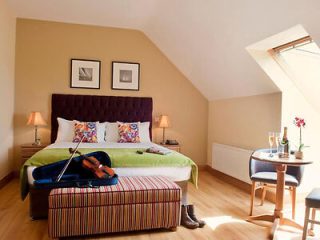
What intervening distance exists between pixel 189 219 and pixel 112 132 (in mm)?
2279

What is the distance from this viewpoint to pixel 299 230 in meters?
2.76

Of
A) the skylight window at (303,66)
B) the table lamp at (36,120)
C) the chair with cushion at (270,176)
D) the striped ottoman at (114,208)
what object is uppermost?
the skylight window at (303,66)

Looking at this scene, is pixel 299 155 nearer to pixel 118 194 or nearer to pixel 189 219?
pixel 189 219

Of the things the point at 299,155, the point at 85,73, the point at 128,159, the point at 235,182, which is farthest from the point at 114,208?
the point at 85,73

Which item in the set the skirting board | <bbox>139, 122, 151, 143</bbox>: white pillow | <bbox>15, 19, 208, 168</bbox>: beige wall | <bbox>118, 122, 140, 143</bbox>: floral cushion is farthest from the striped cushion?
<bbox>15, 19, 208, 168</bbox>: beige wall

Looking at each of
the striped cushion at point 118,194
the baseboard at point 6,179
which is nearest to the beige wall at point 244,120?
the striped cushion at point 118,194

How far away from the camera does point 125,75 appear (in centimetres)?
522

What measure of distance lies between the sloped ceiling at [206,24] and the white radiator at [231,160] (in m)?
0.90

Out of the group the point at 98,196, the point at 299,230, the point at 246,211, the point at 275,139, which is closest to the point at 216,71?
the point at 275,139

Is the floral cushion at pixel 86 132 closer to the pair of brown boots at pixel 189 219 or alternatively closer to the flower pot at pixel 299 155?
the pair of brown boots at pixel 189 219

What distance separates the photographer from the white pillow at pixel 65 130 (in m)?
4.50

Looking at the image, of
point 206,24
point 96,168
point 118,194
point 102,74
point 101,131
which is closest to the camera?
point 118,194

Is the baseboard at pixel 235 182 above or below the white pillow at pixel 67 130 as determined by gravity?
below

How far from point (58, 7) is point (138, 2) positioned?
4.19 ft
